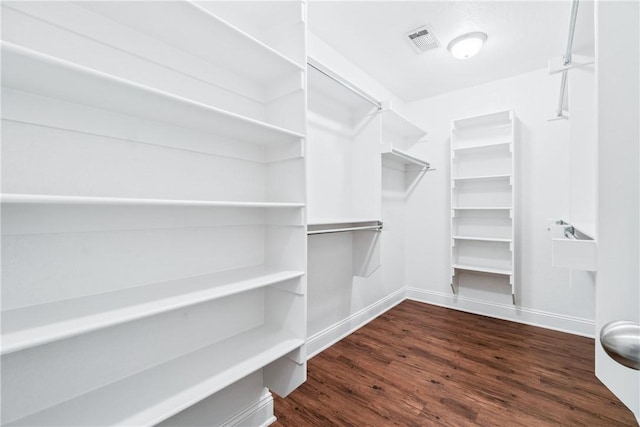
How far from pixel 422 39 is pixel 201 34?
186cm

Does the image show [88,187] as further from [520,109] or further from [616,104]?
[520,109]

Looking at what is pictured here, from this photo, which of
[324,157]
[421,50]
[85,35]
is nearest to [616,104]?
[85,35]

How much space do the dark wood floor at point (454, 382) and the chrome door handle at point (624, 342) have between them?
160 centimetres

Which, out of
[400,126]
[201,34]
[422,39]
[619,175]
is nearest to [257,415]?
[619,175]

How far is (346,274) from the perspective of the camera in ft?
8.43

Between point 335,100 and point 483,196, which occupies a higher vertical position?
point 335,100

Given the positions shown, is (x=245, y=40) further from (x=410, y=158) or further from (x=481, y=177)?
(x=481, y=177)

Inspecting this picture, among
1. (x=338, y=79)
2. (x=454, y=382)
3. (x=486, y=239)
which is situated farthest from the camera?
(x=486, y=239)

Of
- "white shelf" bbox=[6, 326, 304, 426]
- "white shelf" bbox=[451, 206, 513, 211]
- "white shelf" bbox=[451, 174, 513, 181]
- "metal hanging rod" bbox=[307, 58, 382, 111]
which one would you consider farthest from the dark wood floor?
"metal hanging rod" bbox=[307, 58, 382, 111]

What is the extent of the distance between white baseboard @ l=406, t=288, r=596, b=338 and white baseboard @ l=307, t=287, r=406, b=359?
1.21 feet

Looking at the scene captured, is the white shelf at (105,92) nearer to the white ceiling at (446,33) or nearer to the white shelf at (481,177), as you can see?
the white ceiling at (446,33)

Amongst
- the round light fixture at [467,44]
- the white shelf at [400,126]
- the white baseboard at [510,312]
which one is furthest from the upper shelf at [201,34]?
the white baseboard at [510,312]

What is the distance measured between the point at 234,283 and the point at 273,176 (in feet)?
2.18

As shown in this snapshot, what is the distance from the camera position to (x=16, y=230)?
0.88 m
